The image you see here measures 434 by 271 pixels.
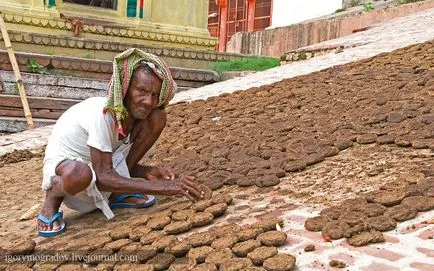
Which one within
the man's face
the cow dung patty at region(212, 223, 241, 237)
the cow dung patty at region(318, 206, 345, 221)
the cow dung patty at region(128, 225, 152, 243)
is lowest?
the cow dung patty at region(128, 225, 152, 243)

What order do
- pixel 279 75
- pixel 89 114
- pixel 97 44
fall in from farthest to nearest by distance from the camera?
pixel 97 44, pixel 279 75, pixel 89 114

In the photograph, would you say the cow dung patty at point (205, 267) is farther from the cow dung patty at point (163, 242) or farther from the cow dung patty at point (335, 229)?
the cow dung patty at point (335, 229)

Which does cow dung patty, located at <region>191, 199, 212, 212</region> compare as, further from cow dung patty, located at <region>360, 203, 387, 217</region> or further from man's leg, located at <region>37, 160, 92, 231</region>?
cow dung patty, located at <region>360, 203, 387, 217</region>

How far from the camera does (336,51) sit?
8805mm

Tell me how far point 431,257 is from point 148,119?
1723 millimetres

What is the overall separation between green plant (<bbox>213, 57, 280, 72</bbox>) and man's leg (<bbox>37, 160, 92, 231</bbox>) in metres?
6.56

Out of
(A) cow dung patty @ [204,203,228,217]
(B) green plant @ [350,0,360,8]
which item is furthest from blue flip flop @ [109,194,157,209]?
(B) green plant @ [350,0,360,8]

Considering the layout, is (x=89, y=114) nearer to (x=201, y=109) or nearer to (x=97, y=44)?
(x=201, y=109)

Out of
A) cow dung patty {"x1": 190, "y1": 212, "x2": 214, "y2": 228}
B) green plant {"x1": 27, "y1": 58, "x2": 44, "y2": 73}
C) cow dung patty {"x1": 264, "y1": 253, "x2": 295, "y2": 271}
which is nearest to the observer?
cow dung patty {"x1": 264, "y1": 253, "x2": 295, "y2": 271}

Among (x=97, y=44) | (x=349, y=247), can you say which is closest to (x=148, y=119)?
(x=349, y=247)

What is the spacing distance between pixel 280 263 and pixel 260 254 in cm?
13

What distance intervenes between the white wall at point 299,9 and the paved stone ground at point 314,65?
221 inches

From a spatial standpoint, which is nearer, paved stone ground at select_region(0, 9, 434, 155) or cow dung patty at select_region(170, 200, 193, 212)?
cow dung patty at select_region(170, 200, 193, 212)

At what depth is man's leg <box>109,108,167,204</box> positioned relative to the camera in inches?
138
